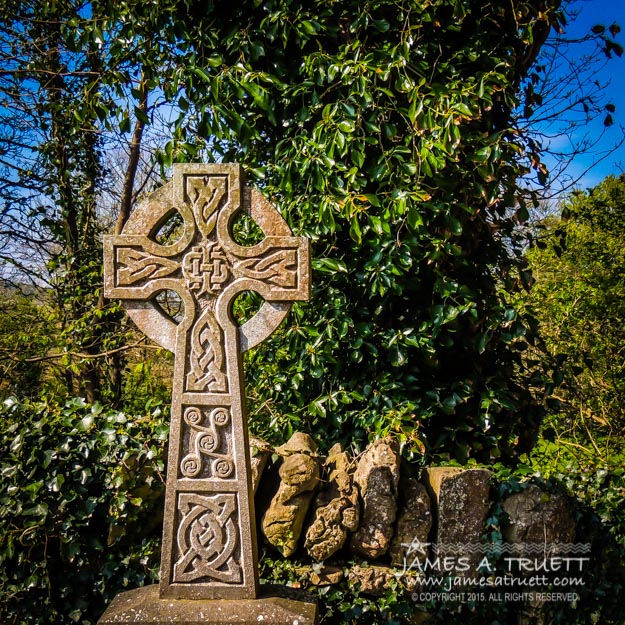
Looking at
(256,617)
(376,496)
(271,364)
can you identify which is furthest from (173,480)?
(271,364)

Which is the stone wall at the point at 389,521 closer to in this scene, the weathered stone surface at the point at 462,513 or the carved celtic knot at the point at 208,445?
the weathered stone surface at the point at 462,513

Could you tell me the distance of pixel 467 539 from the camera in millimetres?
3463

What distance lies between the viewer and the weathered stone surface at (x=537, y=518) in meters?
3.48

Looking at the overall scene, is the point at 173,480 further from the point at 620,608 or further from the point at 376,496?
the point at 620,608

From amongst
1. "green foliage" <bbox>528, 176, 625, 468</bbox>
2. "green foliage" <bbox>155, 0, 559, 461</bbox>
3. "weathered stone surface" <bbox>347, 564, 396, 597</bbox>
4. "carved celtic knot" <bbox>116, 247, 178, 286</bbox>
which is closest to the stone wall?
"weathered stone surface" <bbox>347, 564, 396, 597</bbox>

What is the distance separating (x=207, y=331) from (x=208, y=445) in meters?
0.51

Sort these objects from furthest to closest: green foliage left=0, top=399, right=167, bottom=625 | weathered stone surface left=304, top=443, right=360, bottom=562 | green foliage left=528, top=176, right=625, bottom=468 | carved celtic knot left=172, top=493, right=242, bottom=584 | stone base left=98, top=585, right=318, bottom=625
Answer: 1. green foliage left=528, top=176, right=625, bottom=468
2. green foliage left=0, top=399, right=167, bottom=625
3. weathered stone surface left=304, top=443, right=360, bottom=562
4. carved celtic knot left=172, top=493, right=242, bottom=584
5. stone base left=98, top=585, right=318, bottom=625

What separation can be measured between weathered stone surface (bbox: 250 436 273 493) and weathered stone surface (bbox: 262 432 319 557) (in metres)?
0.14

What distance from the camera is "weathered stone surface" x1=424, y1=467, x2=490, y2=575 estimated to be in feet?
11.3

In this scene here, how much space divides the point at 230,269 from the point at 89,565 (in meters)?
2.05

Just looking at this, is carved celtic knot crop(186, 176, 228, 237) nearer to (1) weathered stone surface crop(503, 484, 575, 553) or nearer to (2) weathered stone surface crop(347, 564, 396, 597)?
(2) weathered stone surface crop(347, 564, 396, 597)

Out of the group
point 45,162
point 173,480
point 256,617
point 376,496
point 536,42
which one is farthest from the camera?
point 45,162

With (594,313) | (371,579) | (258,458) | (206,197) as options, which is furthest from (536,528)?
(594,313)

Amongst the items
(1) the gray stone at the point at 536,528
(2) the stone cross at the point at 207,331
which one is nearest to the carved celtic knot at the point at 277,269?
(2) the stone cross at the point at 207,331
